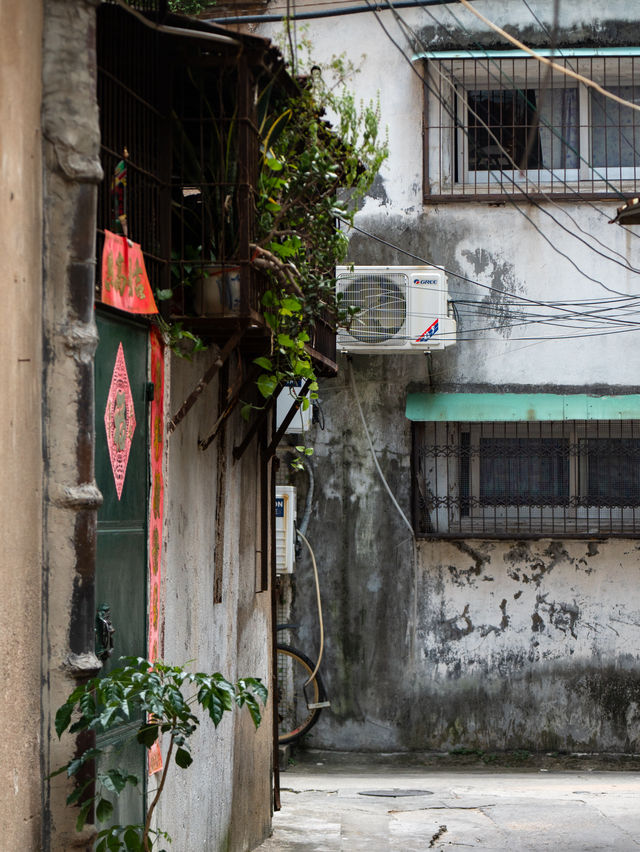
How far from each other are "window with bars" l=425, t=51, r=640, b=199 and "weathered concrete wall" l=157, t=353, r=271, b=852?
5.84 metres

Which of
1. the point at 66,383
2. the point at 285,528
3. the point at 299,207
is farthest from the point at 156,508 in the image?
the point at 285,528

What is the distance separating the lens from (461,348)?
1198 centimetres

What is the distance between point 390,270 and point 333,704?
4.53m

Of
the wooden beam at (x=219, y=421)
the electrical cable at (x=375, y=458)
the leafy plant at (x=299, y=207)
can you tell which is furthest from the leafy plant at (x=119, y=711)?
the electrical cable at (x=375, y=458)

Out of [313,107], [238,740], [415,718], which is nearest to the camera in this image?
[313,107]

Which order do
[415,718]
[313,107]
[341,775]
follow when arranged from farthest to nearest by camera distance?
[415,718] < [341,775] < [313,107]

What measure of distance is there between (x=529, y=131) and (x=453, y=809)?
7079mm

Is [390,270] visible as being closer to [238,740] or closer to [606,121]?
[606,121]

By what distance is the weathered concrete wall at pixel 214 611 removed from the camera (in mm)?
5523

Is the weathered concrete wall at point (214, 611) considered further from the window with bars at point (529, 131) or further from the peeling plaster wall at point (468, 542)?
the window with bars at point (529, 131)

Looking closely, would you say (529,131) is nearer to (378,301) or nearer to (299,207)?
(378,301)

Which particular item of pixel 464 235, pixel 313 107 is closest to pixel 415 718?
A: pixel 464 235

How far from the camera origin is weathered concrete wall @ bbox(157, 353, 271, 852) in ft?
18.1

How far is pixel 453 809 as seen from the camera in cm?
873
